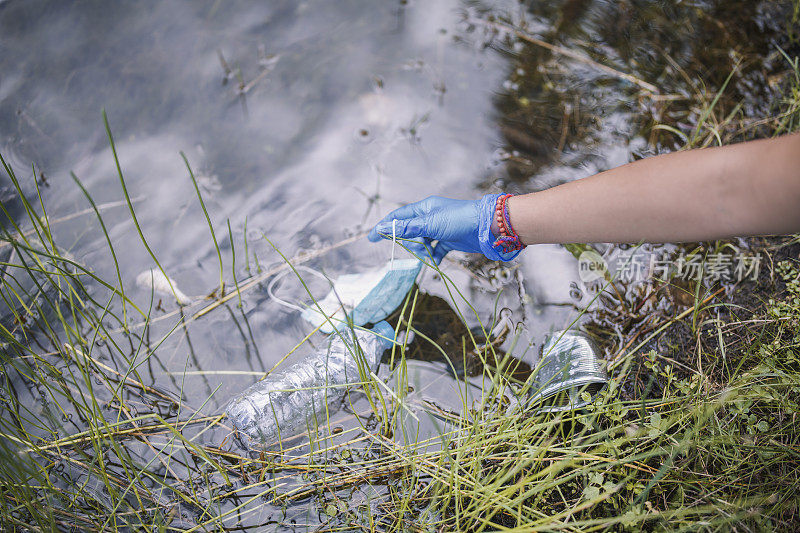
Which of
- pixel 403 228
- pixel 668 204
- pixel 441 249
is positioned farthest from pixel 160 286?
pixel 668 204

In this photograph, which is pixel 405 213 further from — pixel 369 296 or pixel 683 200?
pixel 683 200

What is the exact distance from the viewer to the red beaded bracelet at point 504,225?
2.26 m

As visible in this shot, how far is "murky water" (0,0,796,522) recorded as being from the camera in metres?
2.74

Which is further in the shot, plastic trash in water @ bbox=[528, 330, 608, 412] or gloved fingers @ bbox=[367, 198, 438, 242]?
gloved fingers @ bbox=[367, 198, 438, 242]

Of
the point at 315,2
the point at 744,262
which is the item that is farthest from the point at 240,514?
the point at 315,2

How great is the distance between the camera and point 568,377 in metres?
2.17

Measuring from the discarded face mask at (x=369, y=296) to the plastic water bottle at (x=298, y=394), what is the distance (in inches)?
3.3

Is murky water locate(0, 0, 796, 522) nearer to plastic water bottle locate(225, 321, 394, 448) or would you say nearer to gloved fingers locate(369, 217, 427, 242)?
plastic water bottle locate(225, 321, 394, 448)

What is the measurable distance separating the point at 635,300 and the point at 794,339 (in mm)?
690

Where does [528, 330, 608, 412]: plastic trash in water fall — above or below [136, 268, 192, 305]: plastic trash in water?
below

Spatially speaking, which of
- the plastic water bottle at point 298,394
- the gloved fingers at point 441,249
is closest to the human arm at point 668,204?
the gloved fingers at point 441,249

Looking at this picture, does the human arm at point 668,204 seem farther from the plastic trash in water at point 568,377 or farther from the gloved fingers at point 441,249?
the plastic trash in water at point 568,377

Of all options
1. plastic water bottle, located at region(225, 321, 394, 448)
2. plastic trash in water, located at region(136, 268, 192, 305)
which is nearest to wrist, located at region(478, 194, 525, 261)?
plastic water bottle, located at region(225, 321, 394, 448)

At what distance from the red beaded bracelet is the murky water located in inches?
17.8
